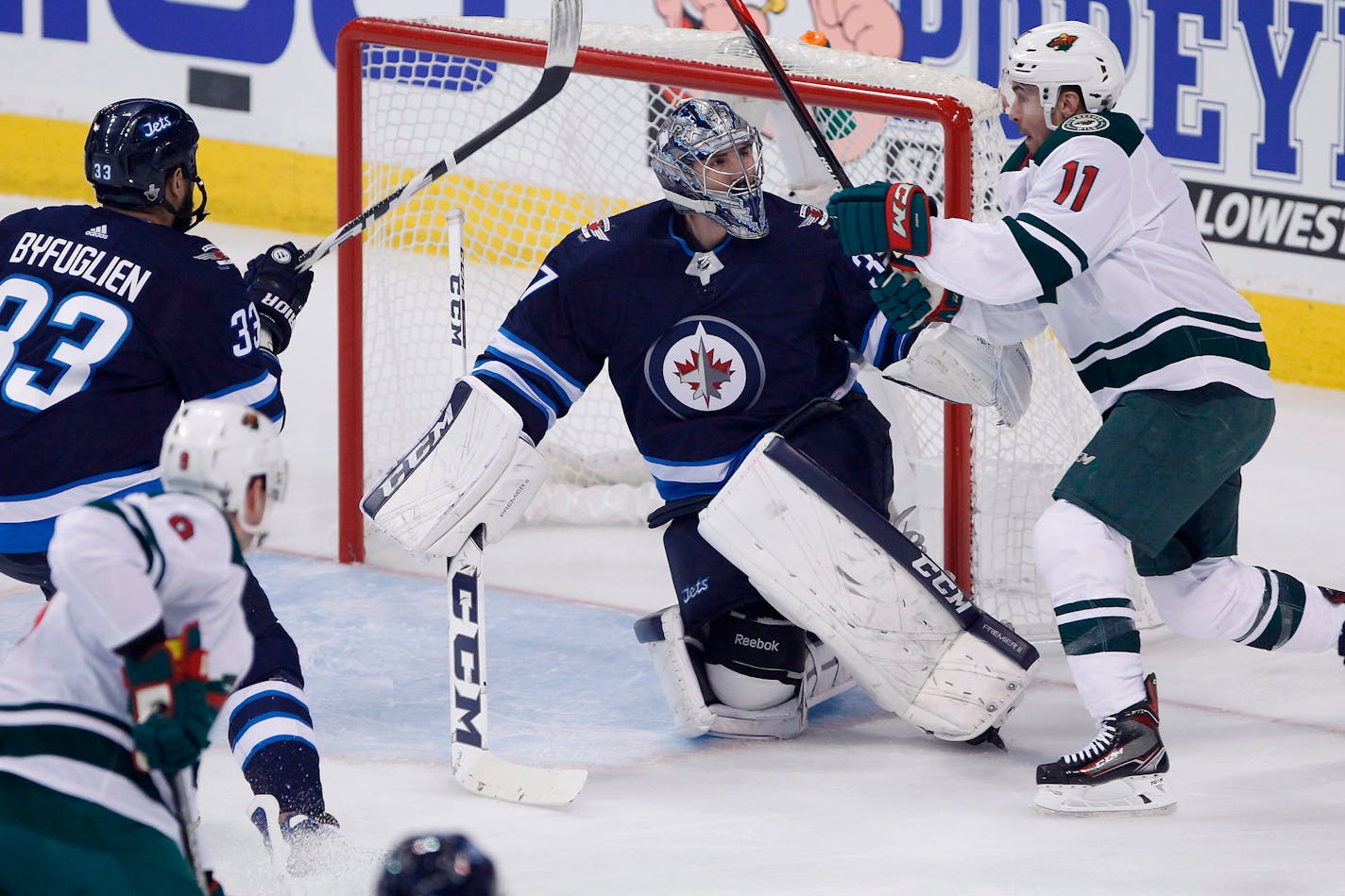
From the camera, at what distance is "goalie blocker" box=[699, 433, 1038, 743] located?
10.8 feet

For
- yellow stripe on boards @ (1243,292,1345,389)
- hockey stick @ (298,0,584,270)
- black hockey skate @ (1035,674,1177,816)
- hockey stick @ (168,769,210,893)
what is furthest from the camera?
yellow stripe on boards @ (1243,292,1345,389)

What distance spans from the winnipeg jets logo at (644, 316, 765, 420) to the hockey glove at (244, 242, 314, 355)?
61cm

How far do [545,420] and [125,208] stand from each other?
0.84 meters

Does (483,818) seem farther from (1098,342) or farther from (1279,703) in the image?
(1279,703)

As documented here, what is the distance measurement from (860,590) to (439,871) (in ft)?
6.77

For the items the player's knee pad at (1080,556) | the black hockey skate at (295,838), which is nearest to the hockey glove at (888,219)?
the player's knee pad at (1080,556)

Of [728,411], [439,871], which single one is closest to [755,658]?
[728,411]

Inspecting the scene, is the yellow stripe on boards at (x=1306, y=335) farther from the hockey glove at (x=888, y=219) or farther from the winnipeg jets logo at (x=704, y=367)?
the hockey glove at (x=888, y=219)

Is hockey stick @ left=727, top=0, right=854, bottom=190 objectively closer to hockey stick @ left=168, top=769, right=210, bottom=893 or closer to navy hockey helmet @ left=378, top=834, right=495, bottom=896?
hockey stick @ left=168, top=769, right=210, bottom=893

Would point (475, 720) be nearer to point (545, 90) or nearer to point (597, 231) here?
point (597, 231)

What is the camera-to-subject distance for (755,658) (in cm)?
346

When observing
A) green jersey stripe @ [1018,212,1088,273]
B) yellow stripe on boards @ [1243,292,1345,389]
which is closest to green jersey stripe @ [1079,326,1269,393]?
green jersey stripe @ [1018,212,1088,273]

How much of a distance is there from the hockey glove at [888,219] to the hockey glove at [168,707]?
1448 millimetres

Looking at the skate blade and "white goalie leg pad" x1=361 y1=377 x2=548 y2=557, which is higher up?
"white goalie leg pad" x1=361 y1=377 x2=548 y2=557
